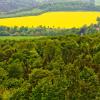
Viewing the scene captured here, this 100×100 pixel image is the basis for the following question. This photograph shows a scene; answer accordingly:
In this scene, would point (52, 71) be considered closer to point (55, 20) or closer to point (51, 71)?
point (51, 71)

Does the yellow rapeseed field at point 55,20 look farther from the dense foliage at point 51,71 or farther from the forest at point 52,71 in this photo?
the dense foliage at point 51,71

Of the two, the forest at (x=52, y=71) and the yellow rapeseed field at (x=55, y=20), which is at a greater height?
the forest at (x=52, y=71)

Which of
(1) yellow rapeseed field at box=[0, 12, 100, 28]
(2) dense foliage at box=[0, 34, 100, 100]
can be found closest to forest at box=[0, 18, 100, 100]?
(2) dense foliage at box=[0, 34, 100, 100]

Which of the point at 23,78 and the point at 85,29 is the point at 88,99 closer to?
the point at 23,78

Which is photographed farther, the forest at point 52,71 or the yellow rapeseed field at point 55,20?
the yellow rapeseed field at point 55,20

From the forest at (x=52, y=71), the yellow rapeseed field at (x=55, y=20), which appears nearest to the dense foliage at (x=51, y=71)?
the forest at (x=52, y=71)

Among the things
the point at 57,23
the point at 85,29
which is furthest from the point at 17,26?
the point at 85,29

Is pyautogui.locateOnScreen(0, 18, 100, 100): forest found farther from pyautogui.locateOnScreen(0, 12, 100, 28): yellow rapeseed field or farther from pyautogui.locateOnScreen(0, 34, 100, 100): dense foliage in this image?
pyautogui.locateOnScreen(0, 12, 100, 28): yellow rapeseed field
